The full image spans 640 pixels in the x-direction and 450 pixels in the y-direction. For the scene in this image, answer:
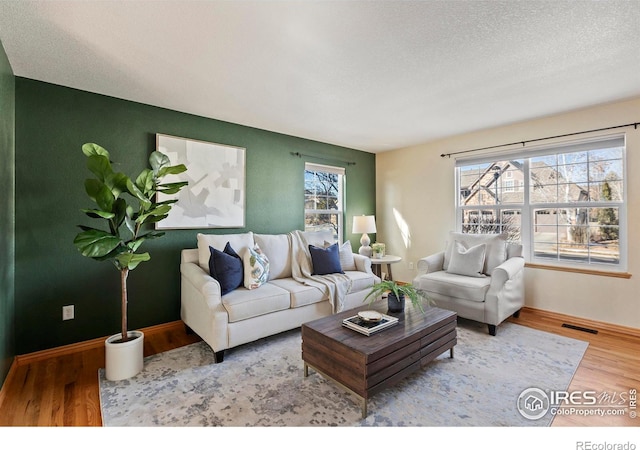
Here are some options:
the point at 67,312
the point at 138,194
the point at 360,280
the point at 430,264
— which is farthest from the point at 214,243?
the point at 430,264

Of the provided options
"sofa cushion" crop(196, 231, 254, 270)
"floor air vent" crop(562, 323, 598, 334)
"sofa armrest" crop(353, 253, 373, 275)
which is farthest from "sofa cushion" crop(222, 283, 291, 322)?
"floor air vent" crop(562, 323, 598, 334)

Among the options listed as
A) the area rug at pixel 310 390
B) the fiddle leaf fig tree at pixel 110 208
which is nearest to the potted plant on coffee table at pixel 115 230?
the fiddle leaf fig tree at pixel 110 208

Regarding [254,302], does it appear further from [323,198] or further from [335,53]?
[323,198]

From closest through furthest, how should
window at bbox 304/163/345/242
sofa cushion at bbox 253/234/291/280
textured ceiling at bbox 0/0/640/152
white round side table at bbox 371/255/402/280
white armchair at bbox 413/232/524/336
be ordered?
textured ceiling at bbox 0/0/640/152
white armchair at bbox 413/232/524/336
sofa cushion at bbox 253/234/291/280
white round side table at bbox 371/255/402/280
window at bbox 304/163/345/242

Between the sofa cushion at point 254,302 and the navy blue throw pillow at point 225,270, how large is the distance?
76 millimetres

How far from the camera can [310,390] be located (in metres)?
2.04

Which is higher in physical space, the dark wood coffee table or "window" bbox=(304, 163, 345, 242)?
"window" bbox=(304, 163, 345, 242)

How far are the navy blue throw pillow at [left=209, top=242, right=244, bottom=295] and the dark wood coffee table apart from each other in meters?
0.94

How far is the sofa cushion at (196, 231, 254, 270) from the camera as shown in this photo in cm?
302

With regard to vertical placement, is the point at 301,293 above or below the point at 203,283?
below

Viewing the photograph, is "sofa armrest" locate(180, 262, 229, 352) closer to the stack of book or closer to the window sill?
the stack of book

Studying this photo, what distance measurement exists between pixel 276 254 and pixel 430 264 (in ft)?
6.34

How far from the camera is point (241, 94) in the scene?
2.84m

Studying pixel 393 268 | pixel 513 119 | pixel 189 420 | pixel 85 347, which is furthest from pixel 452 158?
pixel 85 347
